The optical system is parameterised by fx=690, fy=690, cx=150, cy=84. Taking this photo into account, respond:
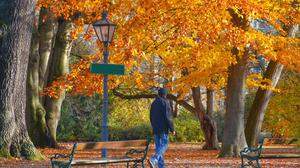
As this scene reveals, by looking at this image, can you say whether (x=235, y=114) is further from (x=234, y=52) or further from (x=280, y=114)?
(x=280, y=114)

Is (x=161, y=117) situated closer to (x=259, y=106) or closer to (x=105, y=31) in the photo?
(x=105, y=31)

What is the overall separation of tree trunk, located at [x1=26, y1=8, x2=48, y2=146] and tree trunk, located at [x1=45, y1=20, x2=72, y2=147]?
0.59 meters

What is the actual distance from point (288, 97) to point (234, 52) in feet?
36.1

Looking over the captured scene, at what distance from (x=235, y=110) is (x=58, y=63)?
8849 millimetres

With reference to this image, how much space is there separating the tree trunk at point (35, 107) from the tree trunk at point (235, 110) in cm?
819

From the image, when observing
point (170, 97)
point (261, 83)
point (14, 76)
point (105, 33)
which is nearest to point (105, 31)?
point (105, 33)

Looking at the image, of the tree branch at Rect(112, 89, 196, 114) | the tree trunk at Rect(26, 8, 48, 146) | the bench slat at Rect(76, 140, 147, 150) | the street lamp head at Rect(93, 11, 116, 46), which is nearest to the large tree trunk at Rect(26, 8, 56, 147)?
Result: the tree trunk at Rect(26, 8, 48, 146)

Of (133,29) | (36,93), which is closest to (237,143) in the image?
(133,29)

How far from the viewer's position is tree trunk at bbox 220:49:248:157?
21875mm

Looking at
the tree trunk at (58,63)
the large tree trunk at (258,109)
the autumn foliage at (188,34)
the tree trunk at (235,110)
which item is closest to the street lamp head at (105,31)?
the autumn foliage at (188,34)

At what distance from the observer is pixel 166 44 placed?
2341 cm

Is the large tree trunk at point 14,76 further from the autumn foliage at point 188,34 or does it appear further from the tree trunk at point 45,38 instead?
the tree trunk at point 45,38

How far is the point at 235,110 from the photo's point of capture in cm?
2206

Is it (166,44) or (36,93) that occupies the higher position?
(166,44)
